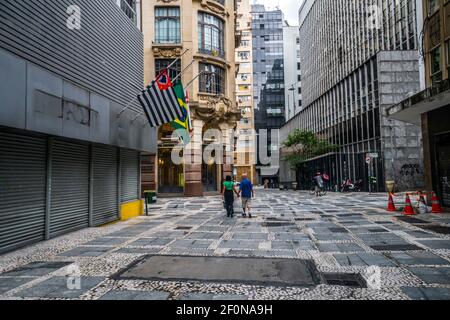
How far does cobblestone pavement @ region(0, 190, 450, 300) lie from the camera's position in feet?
16.4

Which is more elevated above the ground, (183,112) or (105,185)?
(183,112)

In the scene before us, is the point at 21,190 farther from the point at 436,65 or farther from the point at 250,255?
the point at 436,65

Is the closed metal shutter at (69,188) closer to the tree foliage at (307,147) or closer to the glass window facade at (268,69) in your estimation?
the tree foliage at (307,147)

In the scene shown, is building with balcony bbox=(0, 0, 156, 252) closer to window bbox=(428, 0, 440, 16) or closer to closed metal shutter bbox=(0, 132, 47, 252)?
closed metal shutter bbox=(0, 132, 47, 252)

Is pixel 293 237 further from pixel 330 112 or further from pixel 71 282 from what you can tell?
pixel 330 112

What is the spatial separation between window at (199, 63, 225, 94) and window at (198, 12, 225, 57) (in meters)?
1.32

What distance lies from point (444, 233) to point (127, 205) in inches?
447

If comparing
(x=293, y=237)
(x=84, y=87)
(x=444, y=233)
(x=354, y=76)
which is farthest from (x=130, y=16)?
(x=354, y=76)

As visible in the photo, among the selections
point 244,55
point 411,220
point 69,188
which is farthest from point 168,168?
point 244,55

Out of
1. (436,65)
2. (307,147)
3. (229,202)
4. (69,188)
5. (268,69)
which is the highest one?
(268,69)

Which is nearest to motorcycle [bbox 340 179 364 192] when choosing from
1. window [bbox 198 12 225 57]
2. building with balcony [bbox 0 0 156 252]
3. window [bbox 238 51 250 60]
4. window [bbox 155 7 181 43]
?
window [bbox 198 12 225 57]

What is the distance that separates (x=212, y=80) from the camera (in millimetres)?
30906

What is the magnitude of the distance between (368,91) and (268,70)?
205 ft

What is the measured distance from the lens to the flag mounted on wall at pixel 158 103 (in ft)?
38.1
